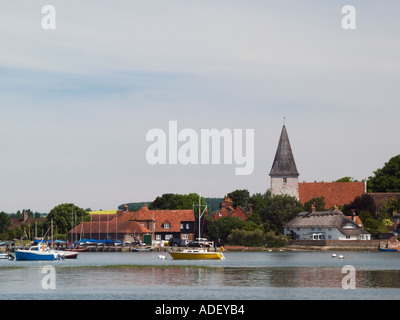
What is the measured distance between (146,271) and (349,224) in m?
83.6

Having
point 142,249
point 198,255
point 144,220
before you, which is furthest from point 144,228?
point 198,255

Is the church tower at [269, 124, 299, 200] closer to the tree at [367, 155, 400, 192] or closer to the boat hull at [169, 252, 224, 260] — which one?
the tree at [367, 155, 400, 192]

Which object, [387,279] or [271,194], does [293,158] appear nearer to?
[271,194]

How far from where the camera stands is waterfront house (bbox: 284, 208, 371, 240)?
166 meters

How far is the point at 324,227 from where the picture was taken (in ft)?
552

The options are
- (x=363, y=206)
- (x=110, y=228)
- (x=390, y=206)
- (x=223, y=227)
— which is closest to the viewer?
(x=223, y=227)

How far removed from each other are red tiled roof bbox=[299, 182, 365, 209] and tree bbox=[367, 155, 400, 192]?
12.3 ft

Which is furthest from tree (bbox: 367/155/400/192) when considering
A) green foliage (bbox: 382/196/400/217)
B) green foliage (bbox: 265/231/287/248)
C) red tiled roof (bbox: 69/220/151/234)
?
red tiled roof (bbox: 69/220/151/234)

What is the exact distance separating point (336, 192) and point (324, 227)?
30706 millimetres

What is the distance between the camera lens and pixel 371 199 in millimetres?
175000

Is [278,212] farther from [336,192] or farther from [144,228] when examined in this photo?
[144,228]

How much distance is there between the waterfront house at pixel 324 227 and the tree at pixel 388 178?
24.9 metres
